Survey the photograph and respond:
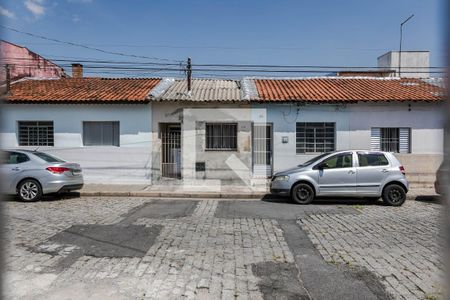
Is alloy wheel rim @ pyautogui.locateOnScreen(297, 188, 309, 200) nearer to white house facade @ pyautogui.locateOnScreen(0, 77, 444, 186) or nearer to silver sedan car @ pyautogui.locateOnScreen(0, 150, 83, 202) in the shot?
white house facade @ pyautogui.locateOnScreen(0, 77, 444, 186)

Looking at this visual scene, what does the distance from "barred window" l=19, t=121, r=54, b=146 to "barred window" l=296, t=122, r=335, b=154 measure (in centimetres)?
992

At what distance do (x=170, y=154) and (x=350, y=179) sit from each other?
7.39m

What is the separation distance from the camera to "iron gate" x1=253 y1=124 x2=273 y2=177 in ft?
48.3

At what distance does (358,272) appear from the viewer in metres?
4.70

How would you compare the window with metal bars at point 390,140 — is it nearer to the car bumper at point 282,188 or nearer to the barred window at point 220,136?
the barred window at point 220,136

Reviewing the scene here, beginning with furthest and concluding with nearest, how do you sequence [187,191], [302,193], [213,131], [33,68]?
[33,68] → [213,131] → [187,191] → [302,193]

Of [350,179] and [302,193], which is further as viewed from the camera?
[302,193]

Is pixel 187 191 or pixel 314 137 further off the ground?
pixel 314 137

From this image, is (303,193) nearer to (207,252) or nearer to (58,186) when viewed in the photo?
(207,252)

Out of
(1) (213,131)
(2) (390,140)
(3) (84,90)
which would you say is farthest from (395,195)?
(3) (84,90)

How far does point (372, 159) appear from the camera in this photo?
10.6 metres

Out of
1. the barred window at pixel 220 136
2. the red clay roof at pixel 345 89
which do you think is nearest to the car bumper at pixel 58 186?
the barred window at pixel 220 136

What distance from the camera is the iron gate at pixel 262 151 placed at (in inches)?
579

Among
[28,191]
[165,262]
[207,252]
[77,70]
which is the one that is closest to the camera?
[165,262]
